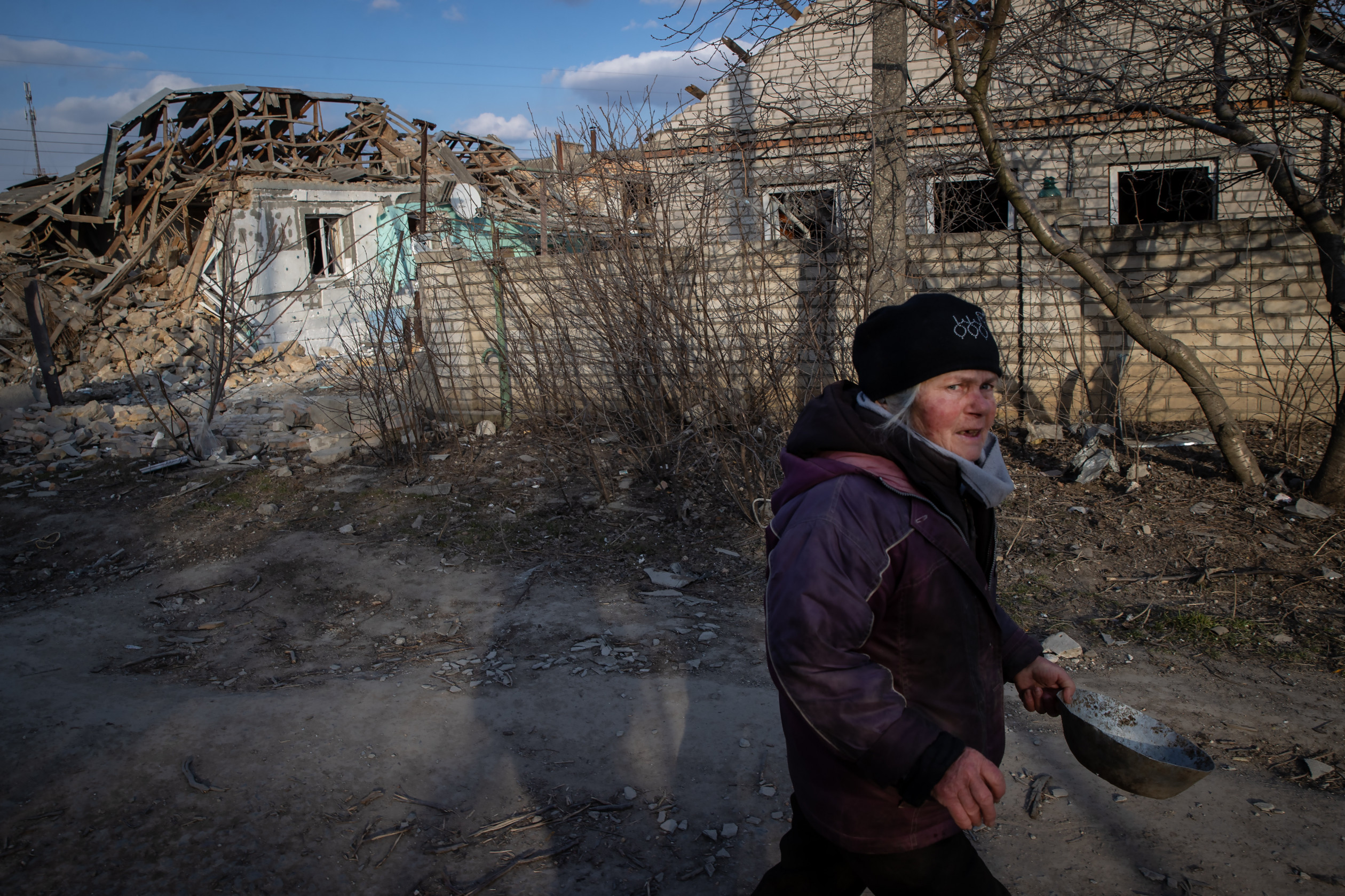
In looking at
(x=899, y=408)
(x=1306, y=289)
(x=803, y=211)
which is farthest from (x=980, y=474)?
(x=1306, y=289)

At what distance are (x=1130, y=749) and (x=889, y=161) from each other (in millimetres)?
4747

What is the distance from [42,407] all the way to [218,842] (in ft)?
34.9

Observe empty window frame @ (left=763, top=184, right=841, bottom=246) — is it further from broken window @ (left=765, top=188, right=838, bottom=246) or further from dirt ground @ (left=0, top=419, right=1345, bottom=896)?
dirt ground @ (left=0, top=419, right=1345, bottom=896)

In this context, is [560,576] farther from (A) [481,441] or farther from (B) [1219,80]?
(B) [1219,80]

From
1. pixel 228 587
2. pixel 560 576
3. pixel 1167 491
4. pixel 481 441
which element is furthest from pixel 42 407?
pixel 1167 491

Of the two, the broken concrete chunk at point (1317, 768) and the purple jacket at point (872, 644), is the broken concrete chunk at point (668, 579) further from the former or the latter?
the purple jacket at point (872, 644)

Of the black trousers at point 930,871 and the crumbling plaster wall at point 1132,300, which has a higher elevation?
the crumbling plaster wall at point 1132,300

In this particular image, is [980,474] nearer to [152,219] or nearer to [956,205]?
[956,205]

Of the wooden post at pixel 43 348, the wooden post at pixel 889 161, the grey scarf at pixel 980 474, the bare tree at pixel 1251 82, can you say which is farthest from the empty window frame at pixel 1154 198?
the wooden post at pixel 43 348

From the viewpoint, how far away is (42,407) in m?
10.4

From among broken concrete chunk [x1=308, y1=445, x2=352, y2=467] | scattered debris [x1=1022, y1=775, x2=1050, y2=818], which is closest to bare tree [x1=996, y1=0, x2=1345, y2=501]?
scattered debris [x1=1022, y1=775, x2=1050, y2=818]

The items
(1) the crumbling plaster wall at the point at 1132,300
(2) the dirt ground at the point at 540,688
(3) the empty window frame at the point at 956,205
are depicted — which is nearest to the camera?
(2) the dirt ground at the point at 540,688

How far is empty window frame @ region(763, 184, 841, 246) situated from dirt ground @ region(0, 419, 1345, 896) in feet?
6.96

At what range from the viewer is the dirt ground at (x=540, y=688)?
8.18 feet
